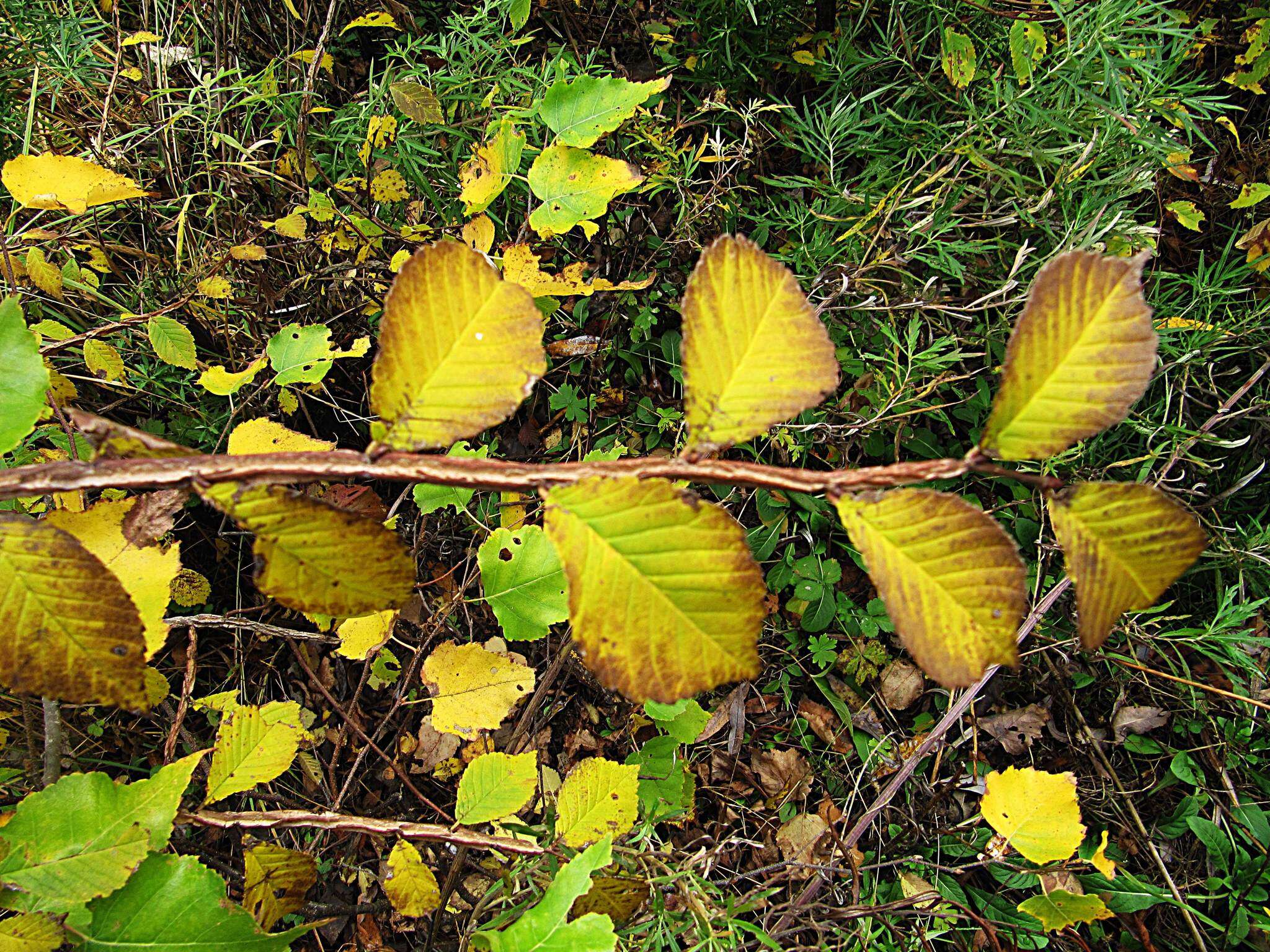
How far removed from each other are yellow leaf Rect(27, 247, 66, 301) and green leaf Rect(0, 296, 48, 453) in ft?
2.87

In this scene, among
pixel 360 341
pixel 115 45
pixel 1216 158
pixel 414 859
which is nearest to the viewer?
pixel 414 859

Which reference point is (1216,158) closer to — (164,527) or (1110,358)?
(1110,358)

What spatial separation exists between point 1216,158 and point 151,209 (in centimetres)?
296

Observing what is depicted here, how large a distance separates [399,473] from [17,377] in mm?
449

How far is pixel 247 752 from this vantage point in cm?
116

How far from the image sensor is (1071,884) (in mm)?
2074

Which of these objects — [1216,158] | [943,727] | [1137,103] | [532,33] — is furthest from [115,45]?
[1216,158]

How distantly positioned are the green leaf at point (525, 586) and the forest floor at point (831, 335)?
0.41 metres

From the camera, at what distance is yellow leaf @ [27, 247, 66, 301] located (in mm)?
1397

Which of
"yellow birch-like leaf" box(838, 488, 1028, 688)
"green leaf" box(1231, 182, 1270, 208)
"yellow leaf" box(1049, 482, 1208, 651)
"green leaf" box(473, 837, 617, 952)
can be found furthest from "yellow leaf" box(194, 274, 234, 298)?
"green leaf" box(1231, 182, 1270, 208)

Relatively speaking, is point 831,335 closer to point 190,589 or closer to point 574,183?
point 574,183

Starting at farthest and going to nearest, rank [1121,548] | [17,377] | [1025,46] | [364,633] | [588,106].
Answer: [1025,46] → [364,633] → [588,106] → [17,377] → [1121,548]

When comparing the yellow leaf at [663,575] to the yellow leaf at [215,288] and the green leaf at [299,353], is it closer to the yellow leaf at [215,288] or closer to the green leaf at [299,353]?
the green leaf at [299,353]

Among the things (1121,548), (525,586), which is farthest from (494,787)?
(1121,548)
